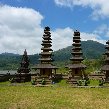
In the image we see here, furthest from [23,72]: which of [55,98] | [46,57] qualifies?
[55,98]

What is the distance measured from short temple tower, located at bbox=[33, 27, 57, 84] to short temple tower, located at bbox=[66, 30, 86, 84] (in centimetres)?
409

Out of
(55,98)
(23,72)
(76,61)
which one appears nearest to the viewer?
(55,98)

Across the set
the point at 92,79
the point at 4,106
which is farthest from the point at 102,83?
the point at 4,106

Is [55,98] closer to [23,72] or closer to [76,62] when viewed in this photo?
[76,62]

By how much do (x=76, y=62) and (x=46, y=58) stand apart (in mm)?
6684

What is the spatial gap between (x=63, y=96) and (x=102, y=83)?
14340 mm

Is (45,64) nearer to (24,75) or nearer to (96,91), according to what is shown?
(24,75)

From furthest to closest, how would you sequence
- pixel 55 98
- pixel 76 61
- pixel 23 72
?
1. pixel 23 72
2. pixel 76 61
3. pixel 55 98

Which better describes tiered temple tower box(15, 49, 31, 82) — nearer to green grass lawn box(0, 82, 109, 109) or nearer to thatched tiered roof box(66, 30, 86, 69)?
thatched tiered roof box(66, 30, 86, 69)

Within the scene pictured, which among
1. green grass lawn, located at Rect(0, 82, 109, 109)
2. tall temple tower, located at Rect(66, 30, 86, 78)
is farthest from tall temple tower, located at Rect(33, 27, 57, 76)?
green grass lawn, located at Rect(0, 82, 109, 109)

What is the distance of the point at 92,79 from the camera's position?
239ft

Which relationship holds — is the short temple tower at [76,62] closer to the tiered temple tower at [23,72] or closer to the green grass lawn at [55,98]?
the tiered temple tower at [23,72]

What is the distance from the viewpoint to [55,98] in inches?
1793

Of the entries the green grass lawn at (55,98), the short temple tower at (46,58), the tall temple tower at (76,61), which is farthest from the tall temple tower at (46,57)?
the green grass lawn at (55,98)
